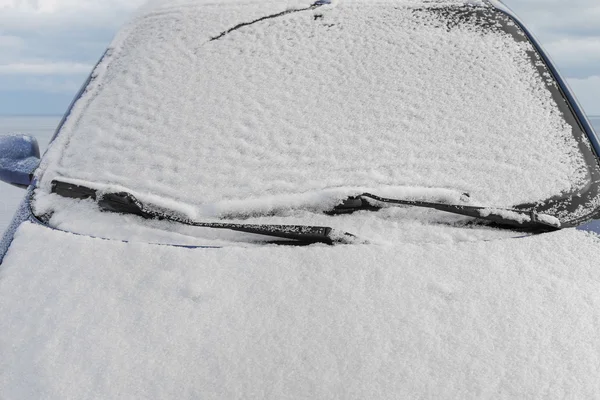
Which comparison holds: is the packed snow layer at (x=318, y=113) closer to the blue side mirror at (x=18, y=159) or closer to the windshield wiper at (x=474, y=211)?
the windshield wiper at (x=474, y=211)

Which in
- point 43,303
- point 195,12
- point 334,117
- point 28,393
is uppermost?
point 195,12

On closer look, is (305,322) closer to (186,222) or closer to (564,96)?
(186,222)

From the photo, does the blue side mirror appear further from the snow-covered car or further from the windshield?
the windshield

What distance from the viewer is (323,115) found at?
1.83m

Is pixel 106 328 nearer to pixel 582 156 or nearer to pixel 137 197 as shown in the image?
pixel 137 197

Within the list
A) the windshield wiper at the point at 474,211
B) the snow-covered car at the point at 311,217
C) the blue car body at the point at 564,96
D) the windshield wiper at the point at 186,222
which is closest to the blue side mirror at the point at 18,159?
the snow-covered car at the point at 311,217

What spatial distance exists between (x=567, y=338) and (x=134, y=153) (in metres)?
1.17

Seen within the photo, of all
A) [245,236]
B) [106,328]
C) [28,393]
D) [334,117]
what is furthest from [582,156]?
[28,393]

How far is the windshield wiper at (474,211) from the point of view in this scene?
5.41ft

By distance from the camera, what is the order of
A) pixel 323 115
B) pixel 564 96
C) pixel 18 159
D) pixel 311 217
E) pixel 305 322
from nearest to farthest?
pixel 305 322
pixel 311 217
pixel 323 115
pixel 564 96
pixel 18 159

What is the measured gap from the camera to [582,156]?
189 centimetres

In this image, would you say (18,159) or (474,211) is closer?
(474,211)

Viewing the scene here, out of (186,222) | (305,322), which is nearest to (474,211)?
(305,322)

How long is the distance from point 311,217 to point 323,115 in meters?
0.33
